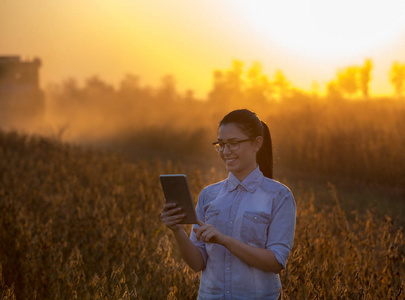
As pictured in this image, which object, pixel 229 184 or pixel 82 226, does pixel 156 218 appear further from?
pixel 229 184

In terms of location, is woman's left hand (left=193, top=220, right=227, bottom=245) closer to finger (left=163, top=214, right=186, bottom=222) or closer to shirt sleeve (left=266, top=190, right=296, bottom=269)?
finger (left=163, top=214, right=186, bottom=222)

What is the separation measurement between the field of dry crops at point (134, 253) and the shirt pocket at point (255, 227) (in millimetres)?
553

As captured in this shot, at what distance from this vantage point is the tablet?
2.40 meters

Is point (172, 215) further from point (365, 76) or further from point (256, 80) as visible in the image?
point (365, 76)

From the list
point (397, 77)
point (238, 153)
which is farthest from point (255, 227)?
point (397, 77)

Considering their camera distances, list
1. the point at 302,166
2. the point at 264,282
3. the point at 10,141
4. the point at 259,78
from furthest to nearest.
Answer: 1. the point at 259,78
2. the point at 10,141
3. the point at 302,166
4. the point at 264,282

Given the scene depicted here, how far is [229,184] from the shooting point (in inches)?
104

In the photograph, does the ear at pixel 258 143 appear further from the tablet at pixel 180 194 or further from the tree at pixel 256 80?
the tree at pixel 256 80

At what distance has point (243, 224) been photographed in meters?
2.54

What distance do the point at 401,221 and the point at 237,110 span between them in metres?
6.35

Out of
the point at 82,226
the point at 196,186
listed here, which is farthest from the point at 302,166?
the point at 82,226

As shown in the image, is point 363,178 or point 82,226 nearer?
point 82,226

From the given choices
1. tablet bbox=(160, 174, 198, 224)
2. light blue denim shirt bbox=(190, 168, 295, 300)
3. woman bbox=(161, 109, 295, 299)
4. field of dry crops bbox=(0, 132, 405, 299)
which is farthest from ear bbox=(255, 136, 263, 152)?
field of dry crops bbox=(0, 132, 405, 299)

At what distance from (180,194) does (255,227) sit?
0.37 m
